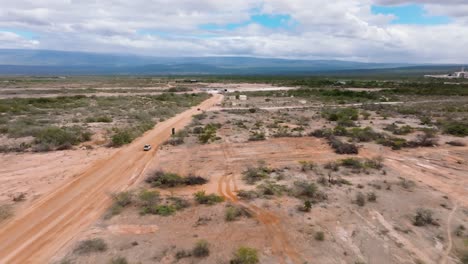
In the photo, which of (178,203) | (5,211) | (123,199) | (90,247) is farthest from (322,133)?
(5,211)

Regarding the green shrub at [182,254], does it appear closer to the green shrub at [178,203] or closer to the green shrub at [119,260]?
the green shrub at [119,260]

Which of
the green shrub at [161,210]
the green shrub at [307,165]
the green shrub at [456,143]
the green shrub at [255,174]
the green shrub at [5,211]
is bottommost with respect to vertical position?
the green shrub at [456,143]

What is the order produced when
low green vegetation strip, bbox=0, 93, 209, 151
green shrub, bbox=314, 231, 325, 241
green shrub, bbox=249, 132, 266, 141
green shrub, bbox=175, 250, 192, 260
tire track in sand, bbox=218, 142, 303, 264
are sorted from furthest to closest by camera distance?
green shrub, bbox=249, 132, 266, 141 → low green vegetation strip, bbox=0, 93, 209, 151 → green shrub, bbox=314, 231, 325, 241 → tire track in sand, bbox=218, 142, 303, 264 → green shrub, bbox=175, 250, 192, 260

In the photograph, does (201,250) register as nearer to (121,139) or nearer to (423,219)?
(423,219)

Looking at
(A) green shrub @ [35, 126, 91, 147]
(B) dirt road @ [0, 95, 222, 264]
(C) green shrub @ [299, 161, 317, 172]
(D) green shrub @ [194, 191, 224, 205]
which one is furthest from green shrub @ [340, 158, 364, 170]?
(A) green shrub @ [35, 126, 91, 147]

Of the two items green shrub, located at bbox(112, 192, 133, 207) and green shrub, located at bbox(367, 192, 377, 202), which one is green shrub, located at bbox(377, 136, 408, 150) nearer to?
green shrub, located at bbox(367, 192, 377, 202)

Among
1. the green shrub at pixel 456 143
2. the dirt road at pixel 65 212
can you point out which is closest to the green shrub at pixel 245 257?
the dirt road at pixel 65 212
